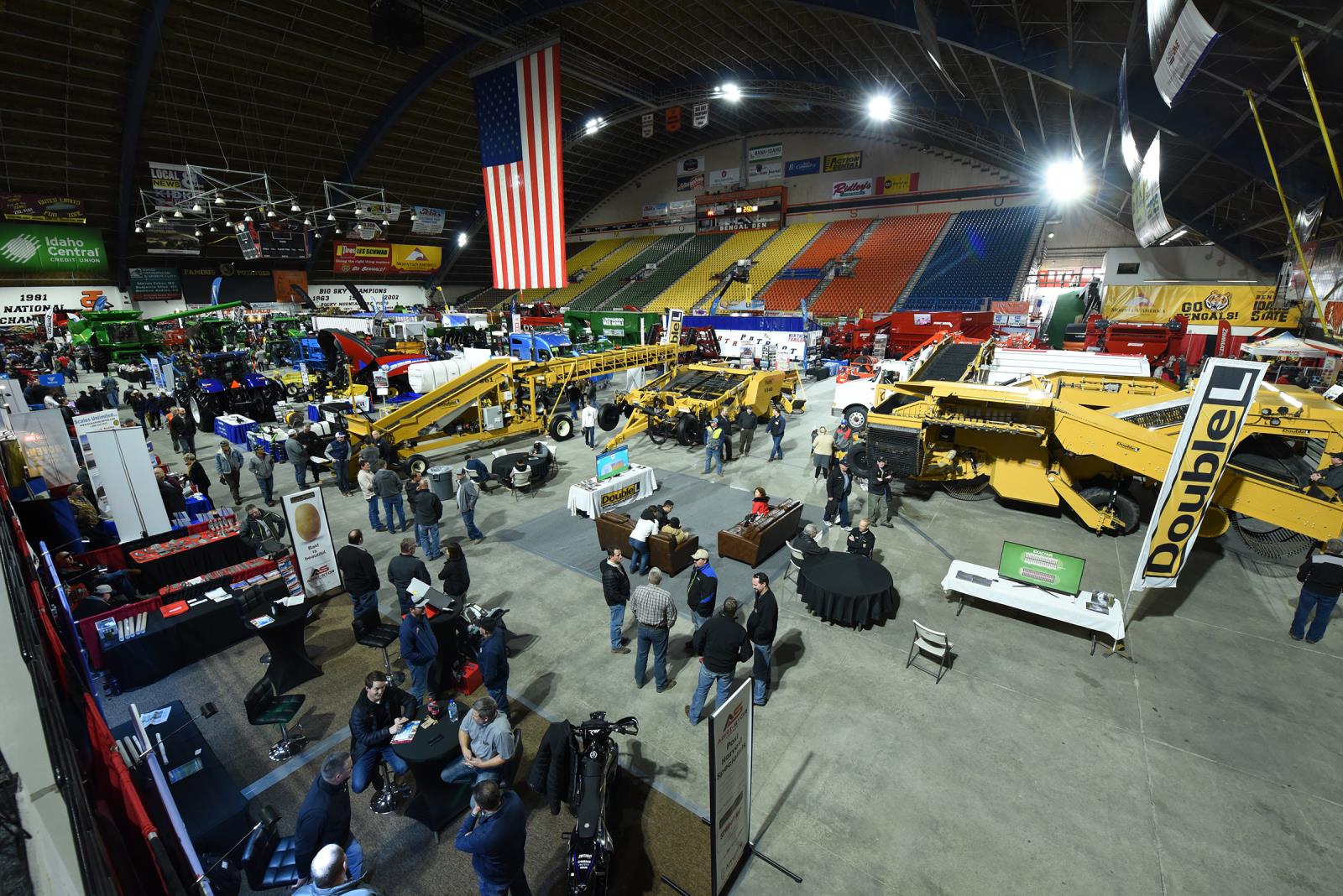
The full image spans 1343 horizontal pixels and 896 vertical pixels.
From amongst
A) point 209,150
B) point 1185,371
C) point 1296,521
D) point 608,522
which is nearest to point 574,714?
point 608,522

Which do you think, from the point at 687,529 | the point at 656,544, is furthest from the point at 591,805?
the point at 687,529

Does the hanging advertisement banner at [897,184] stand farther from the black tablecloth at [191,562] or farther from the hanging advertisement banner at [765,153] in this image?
the black tablecloth at [191,562]

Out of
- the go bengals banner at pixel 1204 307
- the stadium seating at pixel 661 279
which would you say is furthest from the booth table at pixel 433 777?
the stadium seating at pixel 661 279

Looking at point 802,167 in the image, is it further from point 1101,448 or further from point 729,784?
point 729,784

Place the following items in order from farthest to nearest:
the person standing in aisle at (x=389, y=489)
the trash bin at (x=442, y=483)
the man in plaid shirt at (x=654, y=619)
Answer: the trash bin at (x=442, y=483), the person standing in aisle at (x=389, y=489), the man in plaid shirt at (x=654, y=619)

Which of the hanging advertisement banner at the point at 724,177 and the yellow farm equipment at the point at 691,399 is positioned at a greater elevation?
the hanging advertisement banner at the point at 724,177

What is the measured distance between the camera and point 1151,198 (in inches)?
436

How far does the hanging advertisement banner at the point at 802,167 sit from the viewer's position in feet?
145

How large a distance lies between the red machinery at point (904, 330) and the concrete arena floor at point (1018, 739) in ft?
62.9

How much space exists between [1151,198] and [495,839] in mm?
15155

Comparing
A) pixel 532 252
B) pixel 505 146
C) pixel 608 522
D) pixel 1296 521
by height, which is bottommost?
pixel 608 522

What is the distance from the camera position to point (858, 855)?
14.8ft

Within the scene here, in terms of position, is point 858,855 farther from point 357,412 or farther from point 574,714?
point 357,412

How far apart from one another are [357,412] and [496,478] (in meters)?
6.52
